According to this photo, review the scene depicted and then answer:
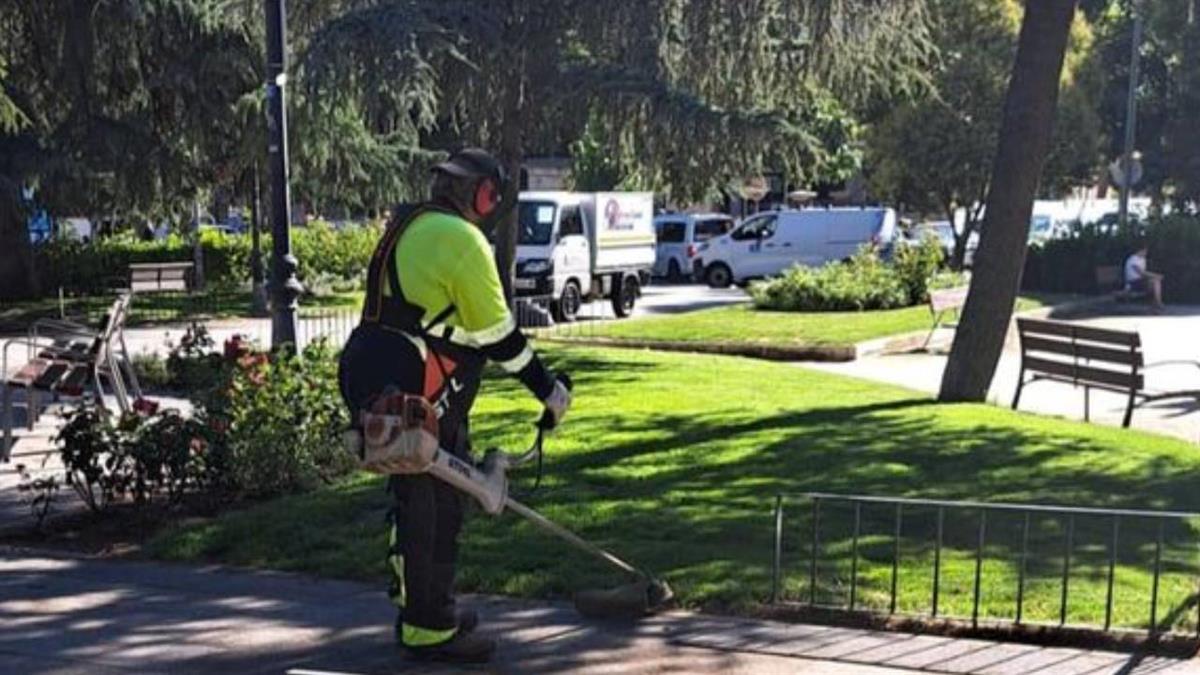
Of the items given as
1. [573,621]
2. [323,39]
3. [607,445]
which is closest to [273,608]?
[573,621]

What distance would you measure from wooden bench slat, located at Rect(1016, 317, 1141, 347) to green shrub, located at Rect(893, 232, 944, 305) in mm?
11236

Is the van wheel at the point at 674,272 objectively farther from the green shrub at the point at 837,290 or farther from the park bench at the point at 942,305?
the park bench at the point at 942,305

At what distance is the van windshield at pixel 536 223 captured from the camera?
2398cm

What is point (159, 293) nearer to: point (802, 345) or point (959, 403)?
point (802, 345)

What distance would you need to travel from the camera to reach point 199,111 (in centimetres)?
2328

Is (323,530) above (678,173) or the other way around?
the other way around

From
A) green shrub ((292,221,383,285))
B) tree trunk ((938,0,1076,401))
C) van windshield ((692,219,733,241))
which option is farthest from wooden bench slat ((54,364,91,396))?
van windshield ((692,219,733,241))

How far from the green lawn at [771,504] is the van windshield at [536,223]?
1214cm

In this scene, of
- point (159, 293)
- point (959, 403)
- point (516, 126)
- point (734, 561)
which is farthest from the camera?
point (159, 293)

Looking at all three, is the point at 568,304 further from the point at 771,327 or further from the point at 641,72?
A: the point at 641,72

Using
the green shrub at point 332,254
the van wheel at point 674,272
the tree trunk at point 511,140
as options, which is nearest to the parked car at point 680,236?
the van wheel at point 674,272

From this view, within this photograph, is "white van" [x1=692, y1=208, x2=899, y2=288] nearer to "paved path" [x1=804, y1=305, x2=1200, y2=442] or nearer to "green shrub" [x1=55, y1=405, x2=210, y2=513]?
"paved path" [x1=804, y1=305, x2=1200, y2=442]

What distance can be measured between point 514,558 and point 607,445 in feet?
9.46

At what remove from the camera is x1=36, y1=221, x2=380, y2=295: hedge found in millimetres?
28141
